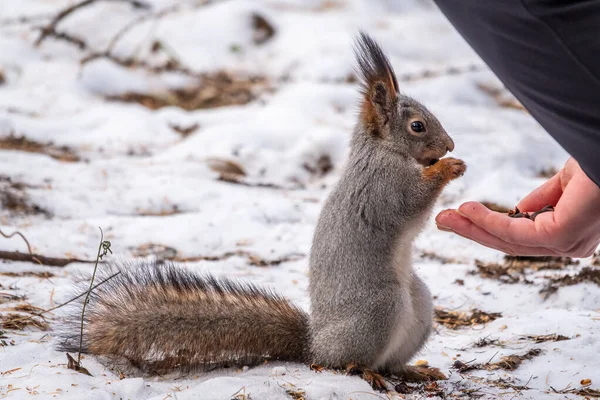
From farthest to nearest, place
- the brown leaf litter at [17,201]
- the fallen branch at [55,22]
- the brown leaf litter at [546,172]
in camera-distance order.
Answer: the fallen branch at [55,22], the brown leaf litter at [546,172], the brown leaf litter at [17,201]

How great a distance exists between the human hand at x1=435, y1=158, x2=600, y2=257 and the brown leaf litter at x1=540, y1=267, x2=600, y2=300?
0.86 m

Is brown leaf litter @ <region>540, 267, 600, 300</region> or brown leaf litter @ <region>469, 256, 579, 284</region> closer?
brown leaf litter @ <region>540, 267, 600, 300</region>

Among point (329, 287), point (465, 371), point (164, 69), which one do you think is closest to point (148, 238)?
point (329, 287)

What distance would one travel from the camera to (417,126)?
2.17m

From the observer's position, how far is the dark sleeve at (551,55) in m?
1.15

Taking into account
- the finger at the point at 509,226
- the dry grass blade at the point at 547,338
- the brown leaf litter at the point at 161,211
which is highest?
the finger at the point at 509,226

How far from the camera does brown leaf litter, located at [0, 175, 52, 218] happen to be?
3215mm

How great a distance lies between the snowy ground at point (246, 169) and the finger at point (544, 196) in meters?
0.49

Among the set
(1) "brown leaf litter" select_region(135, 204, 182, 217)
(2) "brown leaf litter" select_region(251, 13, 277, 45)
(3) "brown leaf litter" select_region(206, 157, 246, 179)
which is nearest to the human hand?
(1) "brown leaf litter" select_region(135, 204, 182, 217)

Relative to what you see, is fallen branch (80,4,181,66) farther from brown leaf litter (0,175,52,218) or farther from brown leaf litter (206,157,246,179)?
brown leaf litter (0,175,52,218)

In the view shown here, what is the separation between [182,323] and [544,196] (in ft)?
3.27

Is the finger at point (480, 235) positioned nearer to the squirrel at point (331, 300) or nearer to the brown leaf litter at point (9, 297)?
the squirrel at point (331, 300)

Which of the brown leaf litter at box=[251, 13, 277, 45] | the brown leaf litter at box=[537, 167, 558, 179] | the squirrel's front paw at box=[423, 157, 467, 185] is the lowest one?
the brown leaf litter at box=[537, 167, 558, 179]

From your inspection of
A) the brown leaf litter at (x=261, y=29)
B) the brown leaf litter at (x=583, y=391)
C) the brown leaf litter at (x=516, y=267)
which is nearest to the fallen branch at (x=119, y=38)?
the brown leaf litter at (x=261, y=29)
